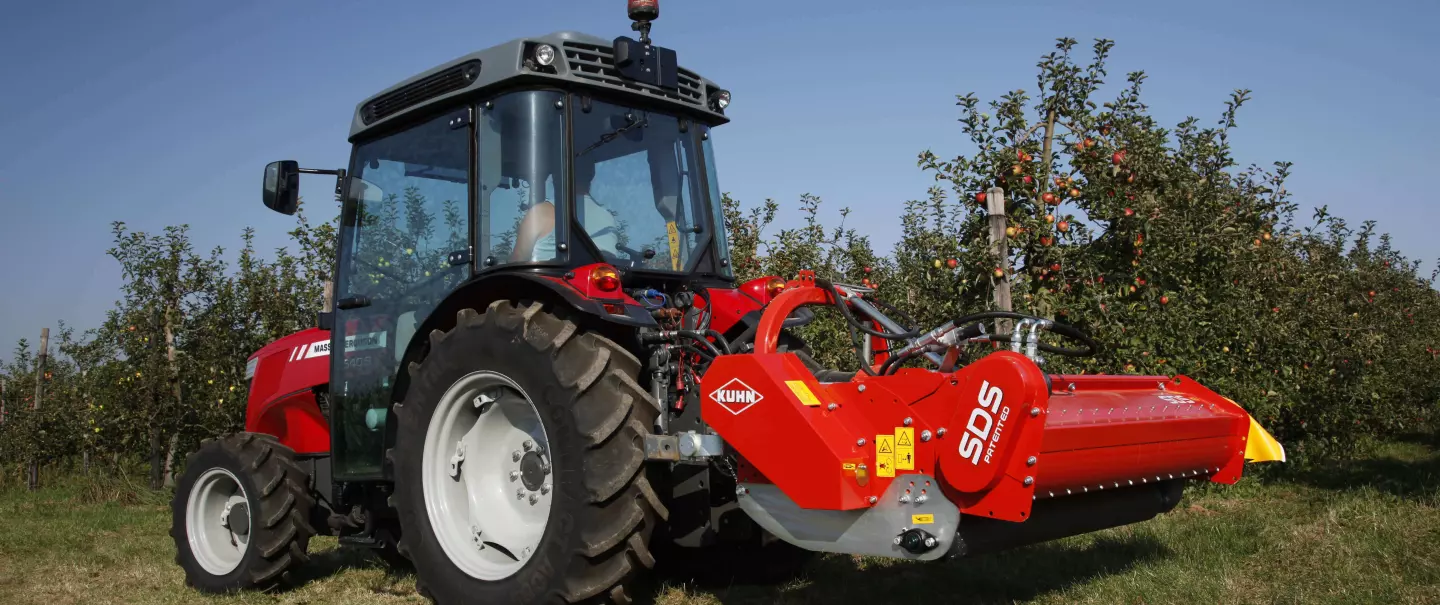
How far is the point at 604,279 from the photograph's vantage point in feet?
14.0

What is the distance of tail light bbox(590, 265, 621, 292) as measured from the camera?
4.25 metres

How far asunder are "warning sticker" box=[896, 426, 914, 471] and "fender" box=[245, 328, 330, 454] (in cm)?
357

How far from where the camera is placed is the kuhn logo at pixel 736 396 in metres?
3.84

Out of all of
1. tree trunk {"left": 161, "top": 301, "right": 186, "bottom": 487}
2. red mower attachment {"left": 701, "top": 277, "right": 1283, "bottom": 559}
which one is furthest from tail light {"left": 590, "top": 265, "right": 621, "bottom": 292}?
tree trunk {"left": 161, "top": 301, "right": 186, "bottom": 487}

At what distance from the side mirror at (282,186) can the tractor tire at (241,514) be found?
4.29 ft

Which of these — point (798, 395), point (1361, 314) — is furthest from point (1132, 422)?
point (1361, 314)

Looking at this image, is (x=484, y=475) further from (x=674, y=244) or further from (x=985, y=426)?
(x=985, y=426)

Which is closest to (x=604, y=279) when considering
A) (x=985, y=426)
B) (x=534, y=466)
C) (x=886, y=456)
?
(x=534, y=466)

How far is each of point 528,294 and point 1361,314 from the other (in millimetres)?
10223

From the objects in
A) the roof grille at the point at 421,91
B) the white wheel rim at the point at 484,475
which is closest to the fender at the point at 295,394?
the roof grille at the point at 421,91

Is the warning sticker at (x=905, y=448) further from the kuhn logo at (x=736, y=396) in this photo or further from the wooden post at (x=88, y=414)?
the wooden post at (x=88, y=414)

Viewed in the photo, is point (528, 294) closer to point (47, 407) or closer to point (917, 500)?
point (917, 500)

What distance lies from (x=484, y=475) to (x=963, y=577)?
2.28 metres

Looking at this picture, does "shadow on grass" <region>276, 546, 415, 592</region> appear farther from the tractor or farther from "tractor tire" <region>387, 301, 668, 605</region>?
"tractor tire" <region>387, 301, 668, 605</region>
